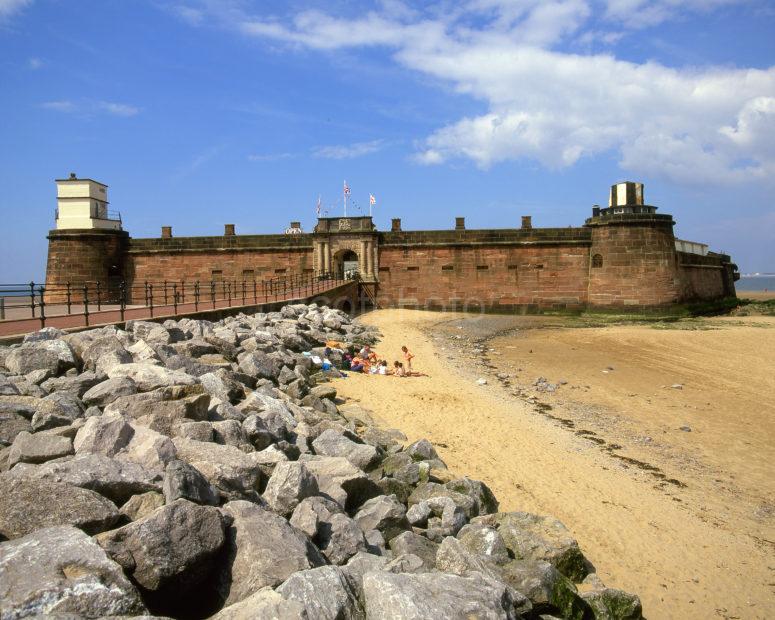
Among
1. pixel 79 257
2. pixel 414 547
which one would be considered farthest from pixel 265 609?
pixel 79 257

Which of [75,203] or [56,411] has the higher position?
[75,203]

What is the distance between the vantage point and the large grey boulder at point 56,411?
416 centimetres

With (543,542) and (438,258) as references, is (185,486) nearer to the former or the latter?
(543,542)

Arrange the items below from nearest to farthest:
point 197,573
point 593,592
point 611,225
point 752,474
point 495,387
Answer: point 197,573, point 593,592, point 752,474, point 495,387, point 611,225

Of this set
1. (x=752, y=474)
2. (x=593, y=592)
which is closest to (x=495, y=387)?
(x=752, y=474)

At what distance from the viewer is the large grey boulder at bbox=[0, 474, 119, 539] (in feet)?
9.01

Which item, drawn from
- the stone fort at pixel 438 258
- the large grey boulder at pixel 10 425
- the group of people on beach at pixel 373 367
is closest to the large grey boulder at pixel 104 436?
the large grey boulder at pixel 10 425

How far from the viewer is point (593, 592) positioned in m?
3.91

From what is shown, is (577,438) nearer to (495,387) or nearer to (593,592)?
(495,387)

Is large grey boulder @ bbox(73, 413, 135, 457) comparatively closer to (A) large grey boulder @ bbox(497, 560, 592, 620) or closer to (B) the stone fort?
(A) large grey boulder @ bbox(497, 560, 592, 620)

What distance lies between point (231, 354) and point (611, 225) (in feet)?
70.7

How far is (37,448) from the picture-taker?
3619 millimetres

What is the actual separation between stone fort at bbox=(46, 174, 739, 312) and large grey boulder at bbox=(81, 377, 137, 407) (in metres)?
23.0

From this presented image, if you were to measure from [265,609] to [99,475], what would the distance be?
1.30 metres
